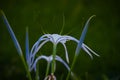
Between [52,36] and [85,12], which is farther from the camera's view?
[85,12]

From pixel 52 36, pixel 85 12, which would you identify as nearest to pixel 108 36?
pixel 85 12

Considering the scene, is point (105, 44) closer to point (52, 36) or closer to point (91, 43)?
point (91, 43)

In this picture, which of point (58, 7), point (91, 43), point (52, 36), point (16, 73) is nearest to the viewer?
point (52, 36)

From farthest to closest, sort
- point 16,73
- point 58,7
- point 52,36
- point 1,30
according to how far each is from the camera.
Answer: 1. point 58,7
2. point 1,30
3. point 16,73
4. point 52,36

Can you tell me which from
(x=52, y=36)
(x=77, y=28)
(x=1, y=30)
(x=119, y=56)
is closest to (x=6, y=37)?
(x=1, y=30)

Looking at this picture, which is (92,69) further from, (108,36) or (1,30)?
(1,30)

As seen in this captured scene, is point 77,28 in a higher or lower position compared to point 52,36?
lower
